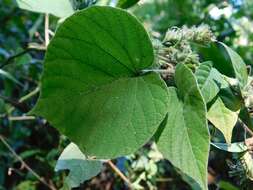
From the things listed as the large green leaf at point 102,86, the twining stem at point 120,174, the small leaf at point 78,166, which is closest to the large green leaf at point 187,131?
the large green leaf at point 102,86

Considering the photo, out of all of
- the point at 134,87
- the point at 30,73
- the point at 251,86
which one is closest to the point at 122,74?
the point at 134,87

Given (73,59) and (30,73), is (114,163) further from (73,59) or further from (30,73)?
(73,59)

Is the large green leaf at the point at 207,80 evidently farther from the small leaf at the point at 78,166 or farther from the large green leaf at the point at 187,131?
the small leaf at the point at 78,166

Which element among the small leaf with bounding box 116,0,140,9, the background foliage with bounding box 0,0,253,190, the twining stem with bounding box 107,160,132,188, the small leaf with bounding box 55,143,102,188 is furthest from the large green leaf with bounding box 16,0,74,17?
the twining stem with bounding box 107,160,132,188

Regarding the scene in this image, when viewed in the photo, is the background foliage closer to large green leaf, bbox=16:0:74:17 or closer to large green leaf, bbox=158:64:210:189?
large green leaf, bbox=16:0:74:17

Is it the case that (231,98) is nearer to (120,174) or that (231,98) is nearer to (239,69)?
(239,69)

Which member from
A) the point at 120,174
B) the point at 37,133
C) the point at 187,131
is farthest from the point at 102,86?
the point at 37,133
